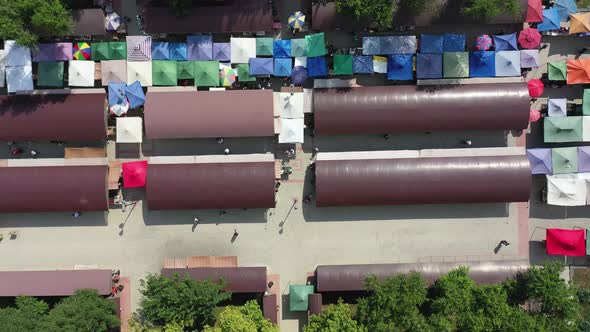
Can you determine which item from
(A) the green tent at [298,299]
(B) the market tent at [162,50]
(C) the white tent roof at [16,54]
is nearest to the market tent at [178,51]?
(B) the market tent at [162,50]

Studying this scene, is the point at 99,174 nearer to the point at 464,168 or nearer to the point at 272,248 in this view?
the point at 272,248

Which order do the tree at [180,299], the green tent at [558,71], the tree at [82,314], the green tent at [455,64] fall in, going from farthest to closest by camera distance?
the green tent at [558,71] < the green tent at [455,64] < the tree at [180,299] < the tree at [82,314]

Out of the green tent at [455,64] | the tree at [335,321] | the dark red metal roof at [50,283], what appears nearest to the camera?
the tree at [335,321]

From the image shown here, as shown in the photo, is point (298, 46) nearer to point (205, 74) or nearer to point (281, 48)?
point (281, 48)

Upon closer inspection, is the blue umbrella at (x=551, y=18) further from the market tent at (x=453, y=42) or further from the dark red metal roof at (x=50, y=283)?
the dark red metal roof at (x=50, y=283)

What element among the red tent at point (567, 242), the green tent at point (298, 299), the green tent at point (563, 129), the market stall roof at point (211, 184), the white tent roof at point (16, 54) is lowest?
the green tent at point (298, 299)

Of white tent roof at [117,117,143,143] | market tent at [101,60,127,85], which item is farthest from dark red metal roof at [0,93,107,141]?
market tent at [101,60,127,85]
